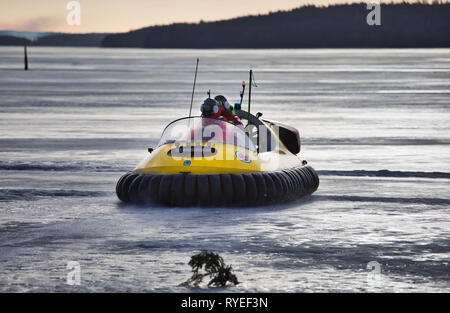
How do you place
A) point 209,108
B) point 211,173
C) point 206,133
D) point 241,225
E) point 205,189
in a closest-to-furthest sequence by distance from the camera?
point 241,225 < point 205,189 < point 211,173 < point 206,133 < point 209,108

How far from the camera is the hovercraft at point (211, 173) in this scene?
31.3 ft

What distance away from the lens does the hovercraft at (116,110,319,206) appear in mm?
9547

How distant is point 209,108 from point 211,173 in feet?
4.30

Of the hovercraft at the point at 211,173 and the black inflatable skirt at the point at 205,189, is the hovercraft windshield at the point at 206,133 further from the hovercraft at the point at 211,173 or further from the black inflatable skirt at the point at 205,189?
the black inflatable skirt at the point at 205,189

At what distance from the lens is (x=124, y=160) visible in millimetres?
14078

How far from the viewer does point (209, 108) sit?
35.3 ft

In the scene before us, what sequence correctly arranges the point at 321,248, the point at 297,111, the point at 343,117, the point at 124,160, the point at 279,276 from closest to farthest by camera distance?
the point at 279,276, the point at 321,248, the point at 124,160, the point at 343,117, the point at 297,111

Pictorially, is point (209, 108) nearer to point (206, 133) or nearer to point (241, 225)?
point (206, 133)

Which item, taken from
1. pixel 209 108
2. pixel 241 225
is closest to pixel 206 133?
pixel 209 108

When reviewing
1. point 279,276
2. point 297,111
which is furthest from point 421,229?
point 297,111

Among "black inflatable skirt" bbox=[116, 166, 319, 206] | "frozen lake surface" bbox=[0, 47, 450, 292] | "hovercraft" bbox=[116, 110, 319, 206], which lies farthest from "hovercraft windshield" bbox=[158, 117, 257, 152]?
"frozen lake surface" bbox=[0, 47, 450, 292]

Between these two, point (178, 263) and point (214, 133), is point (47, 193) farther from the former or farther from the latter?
point (178, 263)

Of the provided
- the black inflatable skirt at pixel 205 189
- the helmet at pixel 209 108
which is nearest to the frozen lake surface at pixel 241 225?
the black inflatable skirt at pixel 205 189
